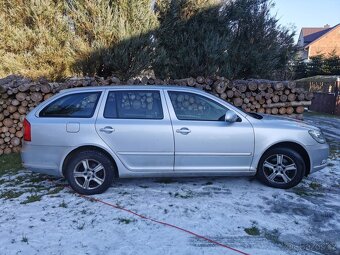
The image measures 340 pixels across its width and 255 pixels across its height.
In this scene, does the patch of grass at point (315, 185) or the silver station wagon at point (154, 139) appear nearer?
the silver station wagon at point (154, 139)

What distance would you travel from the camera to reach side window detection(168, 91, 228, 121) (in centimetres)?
493

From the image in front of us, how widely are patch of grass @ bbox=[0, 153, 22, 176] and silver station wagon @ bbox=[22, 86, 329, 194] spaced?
5.76 feet

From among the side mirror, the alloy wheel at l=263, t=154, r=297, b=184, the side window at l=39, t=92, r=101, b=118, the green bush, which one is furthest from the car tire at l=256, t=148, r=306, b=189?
the green bush

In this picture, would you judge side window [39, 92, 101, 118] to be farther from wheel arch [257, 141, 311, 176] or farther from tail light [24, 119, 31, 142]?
wheel arch [257, 141, 311, 176]

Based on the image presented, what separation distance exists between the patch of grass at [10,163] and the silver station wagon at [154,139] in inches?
69.1

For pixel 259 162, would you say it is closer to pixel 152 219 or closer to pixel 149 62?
pixel 152 219

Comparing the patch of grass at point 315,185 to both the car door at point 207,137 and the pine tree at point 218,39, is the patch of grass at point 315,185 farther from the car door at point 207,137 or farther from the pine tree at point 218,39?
the pine tree at point 218,39

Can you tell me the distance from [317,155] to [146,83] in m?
4.47

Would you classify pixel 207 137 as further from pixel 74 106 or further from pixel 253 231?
pixel 74 106

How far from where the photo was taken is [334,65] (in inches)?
1083

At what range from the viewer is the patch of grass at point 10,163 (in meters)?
6.36

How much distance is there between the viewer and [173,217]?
13.4ft

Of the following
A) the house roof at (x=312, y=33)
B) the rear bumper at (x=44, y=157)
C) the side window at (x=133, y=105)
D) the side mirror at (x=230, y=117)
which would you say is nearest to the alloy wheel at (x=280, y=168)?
the side mirror at (x=230, y=117)

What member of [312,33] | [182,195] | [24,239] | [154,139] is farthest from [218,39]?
[312,33]
